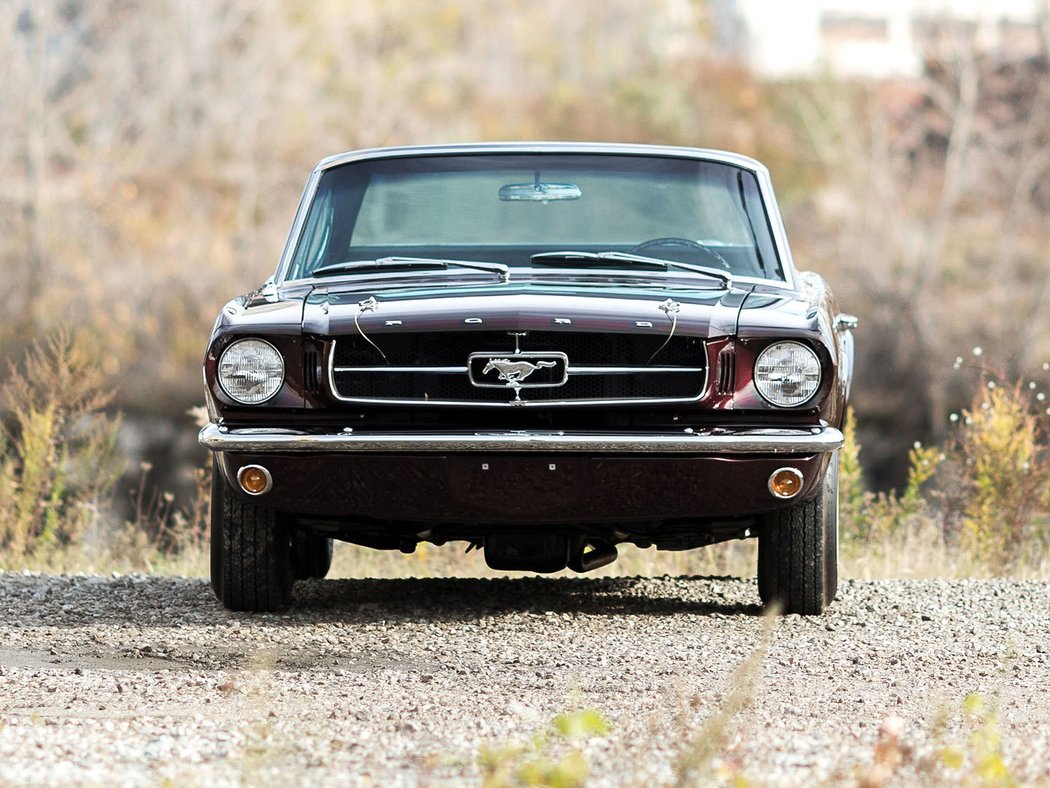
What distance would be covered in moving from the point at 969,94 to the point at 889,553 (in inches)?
523

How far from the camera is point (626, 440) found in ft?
17.5

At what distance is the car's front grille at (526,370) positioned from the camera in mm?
5387

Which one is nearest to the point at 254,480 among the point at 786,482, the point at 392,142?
the point at 786,482

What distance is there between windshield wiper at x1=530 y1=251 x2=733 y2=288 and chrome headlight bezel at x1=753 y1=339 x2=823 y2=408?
2.66ft

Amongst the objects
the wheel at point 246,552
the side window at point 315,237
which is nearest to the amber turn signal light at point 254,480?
the wheel at point 246,552

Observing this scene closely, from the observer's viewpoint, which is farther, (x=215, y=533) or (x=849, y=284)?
(x=849, y=284)

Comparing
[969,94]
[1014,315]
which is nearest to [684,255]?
[969,94]

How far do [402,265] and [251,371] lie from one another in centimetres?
102

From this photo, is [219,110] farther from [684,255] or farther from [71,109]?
[684,255]

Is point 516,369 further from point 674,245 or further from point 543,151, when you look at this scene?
point 543,151

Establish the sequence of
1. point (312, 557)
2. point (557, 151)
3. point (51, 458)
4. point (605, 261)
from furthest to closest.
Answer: point (51, 458) < point (312, 557) < point (557, 151) < point (605, 261)

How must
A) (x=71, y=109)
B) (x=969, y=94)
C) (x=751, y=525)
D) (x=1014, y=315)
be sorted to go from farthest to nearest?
(x=71, y=109), (x=1014, y=315), (x=969, y=94), (x=751, y=525)

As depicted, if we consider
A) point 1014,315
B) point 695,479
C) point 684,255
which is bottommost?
point 1014,315

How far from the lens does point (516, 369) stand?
211 inches
